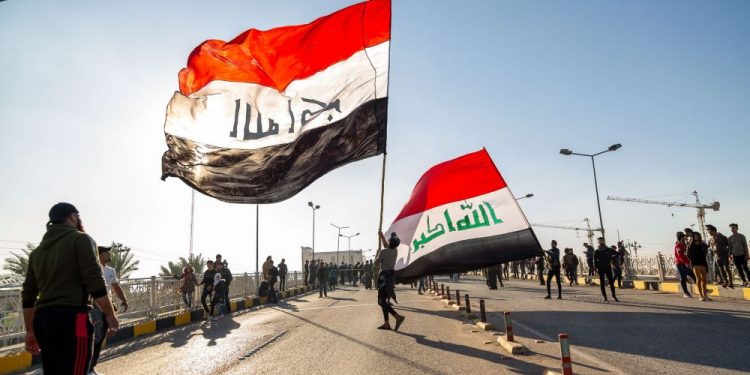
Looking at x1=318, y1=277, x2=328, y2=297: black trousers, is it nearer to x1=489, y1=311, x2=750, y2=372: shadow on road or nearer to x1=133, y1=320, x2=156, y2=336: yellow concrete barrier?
x1=133, y1=320, x2=156, y2=336: yellow concrete barrier

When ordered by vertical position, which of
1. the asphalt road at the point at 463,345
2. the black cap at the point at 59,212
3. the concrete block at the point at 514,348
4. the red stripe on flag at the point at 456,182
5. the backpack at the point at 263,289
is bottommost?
the asphalt road at the point at 463,345

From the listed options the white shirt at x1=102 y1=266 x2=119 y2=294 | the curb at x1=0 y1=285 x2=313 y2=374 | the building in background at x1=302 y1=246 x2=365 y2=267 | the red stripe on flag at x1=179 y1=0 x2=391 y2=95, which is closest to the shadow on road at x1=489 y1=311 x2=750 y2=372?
the red stripe on flag at x1=179 y1=0 x2=391 y2=95

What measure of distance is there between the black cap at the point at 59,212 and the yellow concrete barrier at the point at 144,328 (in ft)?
30.6

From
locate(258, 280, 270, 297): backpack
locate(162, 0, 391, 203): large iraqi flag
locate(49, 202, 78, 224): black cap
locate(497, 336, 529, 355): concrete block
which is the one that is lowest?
locate(497, 336, 529, 355): concrete block

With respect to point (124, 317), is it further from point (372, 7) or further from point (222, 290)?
point (372, 7)

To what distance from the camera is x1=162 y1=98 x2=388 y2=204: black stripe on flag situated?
7.68 metres

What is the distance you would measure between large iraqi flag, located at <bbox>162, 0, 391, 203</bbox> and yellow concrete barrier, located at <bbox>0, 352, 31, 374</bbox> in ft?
13.4

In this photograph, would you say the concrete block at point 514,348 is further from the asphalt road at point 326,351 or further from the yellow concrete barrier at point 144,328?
the yellow concrete barrier at point 144,328

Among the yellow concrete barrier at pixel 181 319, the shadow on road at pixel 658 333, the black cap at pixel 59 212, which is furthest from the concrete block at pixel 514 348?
the yellow concrete barrier at pixel 181 319

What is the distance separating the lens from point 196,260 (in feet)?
138

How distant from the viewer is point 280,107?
8266 millimetres

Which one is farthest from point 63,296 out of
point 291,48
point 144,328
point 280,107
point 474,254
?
point 144,328

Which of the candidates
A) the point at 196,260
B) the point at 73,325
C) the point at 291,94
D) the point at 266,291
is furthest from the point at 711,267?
the point at 196,260

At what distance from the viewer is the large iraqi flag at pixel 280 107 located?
7.73 meters
